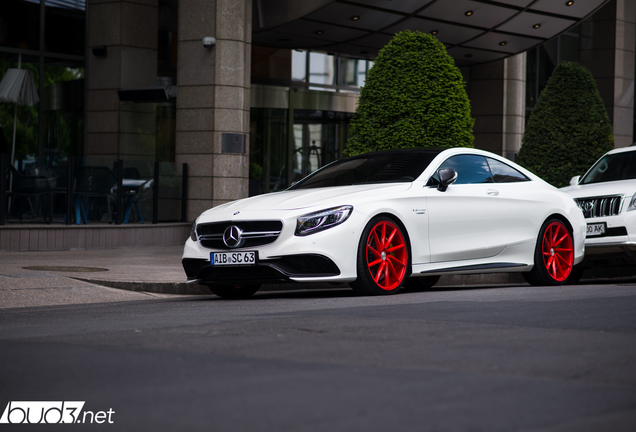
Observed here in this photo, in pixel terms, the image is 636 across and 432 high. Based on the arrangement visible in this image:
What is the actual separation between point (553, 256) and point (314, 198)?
3301 millimetres

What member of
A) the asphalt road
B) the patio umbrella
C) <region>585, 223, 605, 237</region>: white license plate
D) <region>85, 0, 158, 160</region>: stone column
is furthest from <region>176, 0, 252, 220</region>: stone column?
the asphalt road

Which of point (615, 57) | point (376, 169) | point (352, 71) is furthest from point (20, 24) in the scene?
point (615, 57)

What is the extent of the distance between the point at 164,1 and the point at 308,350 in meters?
18.9

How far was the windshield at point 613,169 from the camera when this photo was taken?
12094 mm

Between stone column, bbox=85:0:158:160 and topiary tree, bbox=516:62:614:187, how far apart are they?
9275 mm

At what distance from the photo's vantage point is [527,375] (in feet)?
13.5

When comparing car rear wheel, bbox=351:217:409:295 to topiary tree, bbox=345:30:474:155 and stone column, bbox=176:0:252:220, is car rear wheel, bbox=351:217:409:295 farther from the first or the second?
stone column, bbox=176:0:252:220

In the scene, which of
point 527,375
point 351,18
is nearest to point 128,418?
point 527,375

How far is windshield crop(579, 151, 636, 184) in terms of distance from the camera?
1209cm

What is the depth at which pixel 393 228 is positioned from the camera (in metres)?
8.52

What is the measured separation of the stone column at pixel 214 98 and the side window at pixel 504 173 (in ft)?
30.1

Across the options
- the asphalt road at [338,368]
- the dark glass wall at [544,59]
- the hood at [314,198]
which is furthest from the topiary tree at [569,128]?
the dark glass wall at [544,59]

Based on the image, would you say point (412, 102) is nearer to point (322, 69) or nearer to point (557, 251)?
point (557, 251)

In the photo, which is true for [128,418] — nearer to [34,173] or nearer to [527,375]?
[527,375]
